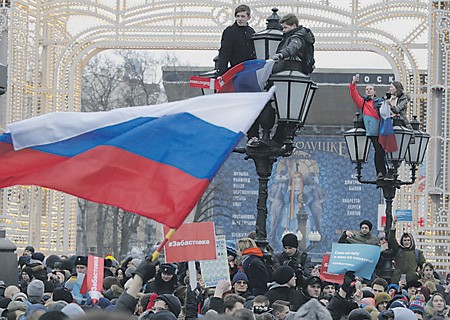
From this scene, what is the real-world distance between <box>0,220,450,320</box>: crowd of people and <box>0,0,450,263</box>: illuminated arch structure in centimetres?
802

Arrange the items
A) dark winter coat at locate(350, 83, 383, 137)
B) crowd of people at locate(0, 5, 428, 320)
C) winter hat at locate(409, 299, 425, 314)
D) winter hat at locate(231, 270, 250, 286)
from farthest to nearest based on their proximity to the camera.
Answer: dark winter coat at locate(350, 83, 383, 137)
winter hat at locate(409, 299, 425, 314)
winter hat at locate(231, 270, 250, 286)
crowd of people at locate(0, 5, 428, 320)

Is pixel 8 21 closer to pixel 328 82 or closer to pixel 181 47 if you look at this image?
pixel 181 47

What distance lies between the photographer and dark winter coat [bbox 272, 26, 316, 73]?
1220cm

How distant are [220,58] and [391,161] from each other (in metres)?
6.01

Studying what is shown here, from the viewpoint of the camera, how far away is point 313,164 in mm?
55281

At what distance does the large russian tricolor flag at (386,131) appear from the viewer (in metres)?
17.7

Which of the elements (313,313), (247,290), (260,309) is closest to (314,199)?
(247,290)

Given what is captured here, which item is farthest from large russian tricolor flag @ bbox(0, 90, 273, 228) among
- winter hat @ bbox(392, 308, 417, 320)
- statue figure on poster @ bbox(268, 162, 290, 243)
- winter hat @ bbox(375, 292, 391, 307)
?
statue figure on poster @ bbox(268, 162, 290, 243)

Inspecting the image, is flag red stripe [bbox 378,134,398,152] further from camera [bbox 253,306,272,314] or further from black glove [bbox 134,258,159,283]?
black glove [bbox 134,258,159,283]

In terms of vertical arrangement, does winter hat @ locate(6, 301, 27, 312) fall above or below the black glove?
below

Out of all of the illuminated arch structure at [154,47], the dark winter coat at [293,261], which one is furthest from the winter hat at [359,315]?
the illuminated arch structure at [154,47]

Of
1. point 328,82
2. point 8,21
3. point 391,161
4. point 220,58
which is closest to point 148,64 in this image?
point 328,82

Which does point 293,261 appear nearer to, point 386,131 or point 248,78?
point 248,78

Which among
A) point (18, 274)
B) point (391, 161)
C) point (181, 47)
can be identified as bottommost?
point (18, 274)
